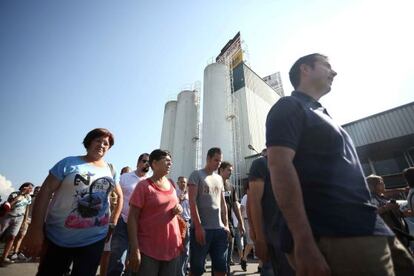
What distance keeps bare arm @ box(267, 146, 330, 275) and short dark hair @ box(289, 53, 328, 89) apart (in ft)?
2.40

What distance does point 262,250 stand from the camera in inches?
89.0

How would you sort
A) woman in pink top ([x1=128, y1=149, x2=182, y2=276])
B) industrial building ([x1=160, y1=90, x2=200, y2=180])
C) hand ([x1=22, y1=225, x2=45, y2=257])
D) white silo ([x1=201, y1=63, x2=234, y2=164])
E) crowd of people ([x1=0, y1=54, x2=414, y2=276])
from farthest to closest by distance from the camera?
industrial building ([x1=160, y1=90, x2=200, y2=180]) < white silo ([x1=201, y1=63, x2=234, y2=164]) < woman in pink top ([x1=128, y1=149, x2=182, y2=276]) < hand ([x1=22, y1=225, x2=45, y2=257]) < crowd of people ([x1=0, y1=54, x2=414, y2=276])

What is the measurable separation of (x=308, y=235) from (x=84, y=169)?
7.21 feet

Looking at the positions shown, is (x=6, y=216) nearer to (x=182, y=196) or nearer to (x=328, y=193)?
(x=182, y=196)

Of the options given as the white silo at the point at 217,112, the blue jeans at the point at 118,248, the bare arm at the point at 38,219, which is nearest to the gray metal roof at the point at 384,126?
the white silo at the point at 217,112

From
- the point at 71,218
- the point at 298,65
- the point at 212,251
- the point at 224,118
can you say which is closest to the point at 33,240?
the point at 71,218

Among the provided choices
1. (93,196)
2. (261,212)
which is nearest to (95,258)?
(93,196)

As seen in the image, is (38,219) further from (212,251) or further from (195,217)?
(212,251)

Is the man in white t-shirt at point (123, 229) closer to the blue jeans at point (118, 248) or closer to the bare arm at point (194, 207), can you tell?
the blue jeans at point (118, 248)

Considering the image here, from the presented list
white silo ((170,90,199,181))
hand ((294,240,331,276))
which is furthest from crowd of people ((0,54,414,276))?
white silo ((170,90,199,181))

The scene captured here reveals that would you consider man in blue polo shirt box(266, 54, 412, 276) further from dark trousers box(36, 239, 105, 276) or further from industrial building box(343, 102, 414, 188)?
industrial building box(343, 102, 414, 188)

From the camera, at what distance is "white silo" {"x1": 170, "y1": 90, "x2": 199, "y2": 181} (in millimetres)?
22062

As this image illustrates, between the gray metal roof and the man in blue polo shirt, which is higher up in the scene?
the gray metal roof

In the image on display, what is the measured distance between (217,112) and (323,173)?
1926 cm
